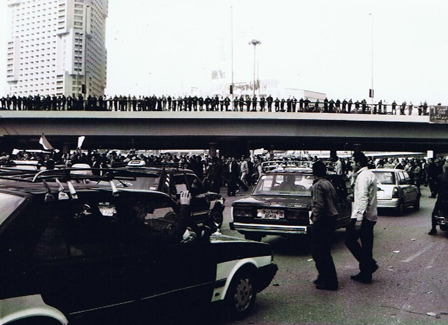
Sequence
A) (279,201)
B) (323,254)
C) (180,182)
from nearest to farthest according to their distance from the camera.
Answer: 1. (323,254)
2. (279,201)
3. (180,182)

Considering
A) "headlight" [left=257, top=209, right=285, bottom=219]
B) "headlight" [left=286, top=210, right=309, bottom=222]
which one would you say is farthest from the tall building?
"headlight" [left=286, top=210, right=309, bottom=222]

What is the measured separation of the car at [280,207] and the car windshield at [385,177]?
6164 millimetres

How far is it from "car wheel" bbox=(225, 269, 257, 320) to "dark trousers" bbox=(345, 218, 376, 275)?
2160mm

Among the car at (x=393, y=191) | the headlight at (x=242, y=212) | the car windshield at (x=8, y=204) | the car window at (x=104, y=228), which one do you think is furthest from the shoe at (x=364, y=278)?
the car at (x=393, y=191)

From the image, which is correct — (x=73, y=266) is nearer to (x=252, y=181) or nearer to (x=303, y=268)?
(x=303, y=268)

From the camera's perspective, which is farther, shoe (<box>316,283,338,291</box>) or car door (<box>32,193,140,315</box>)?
shoe (<box>316,283,338,291</box>)

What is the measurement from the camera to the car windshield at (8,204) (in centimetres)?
362

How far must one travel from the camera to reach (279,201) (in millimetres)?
9516

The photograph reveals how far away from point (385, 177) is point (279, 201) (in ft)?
27.4

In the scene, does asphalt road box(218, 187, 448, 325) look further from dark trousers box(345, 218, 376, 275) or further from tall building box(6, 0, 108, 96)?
tall building box(6, 0, 108, 96)

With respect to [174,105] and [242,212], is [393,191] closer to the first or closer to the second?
[242,212]

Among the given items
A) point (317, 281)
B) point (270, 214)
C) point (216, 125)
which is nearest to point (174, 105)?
point (216, 125)

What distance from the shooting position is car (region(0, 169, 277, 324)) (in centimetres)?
353

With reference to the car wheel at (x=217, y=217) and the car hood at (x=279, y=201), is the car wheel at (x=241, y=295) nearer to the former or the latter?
the car hood at (x=279, y=201)
